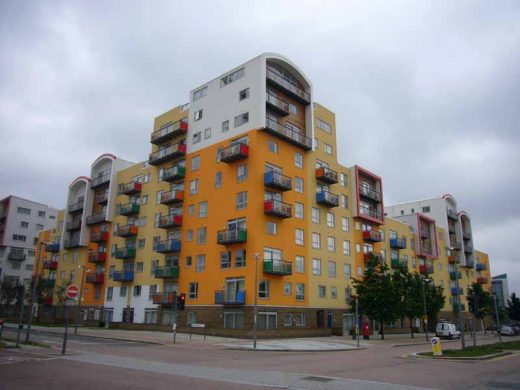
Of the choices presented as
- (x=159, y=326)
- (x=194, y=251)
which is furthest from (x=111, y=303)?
(x=194, y=251)

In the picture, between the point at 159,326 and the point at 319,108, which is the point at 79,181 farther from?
the point at 319,108

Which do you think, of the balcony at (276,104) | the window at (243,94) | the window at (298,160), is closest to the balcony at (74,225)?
the window at (243,94)

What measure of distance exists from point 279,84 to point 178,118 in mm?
14296

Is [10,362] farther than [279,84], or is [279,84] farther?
[279,84]

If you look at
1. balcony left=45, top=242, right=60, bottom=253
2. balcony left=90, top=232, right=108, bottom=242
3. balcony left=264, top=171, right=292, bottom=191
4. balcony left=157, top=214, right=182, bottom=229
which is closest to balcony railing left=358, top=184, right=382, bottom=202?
balcony left=264, top=171, right=292, bottom=191

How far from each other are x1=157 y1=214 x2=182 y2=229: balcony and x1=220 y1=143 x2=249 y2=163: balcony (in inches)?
354

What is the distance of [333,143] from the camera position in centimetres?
5512

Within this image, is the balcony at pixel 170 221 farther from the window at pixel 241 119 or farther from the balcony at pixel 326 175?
the balcony at pixel 326 175

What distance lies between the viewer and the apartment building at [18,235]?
88812 millimetres

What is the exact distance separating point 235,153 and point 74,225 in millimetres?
34875

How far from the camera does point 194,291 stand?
4603 cm

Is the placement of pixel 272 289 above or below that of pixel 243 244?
below

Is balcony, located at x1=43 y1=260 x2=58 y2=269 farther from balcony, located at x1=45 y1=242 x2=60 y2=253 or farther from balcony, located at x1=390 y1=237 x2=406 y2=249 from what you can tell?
balcony, located at x1=390 y1=237 x2=406 y2=249

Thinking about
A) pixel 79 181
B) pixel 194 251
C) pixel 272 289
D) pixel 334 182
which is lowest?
pixel 272 289
